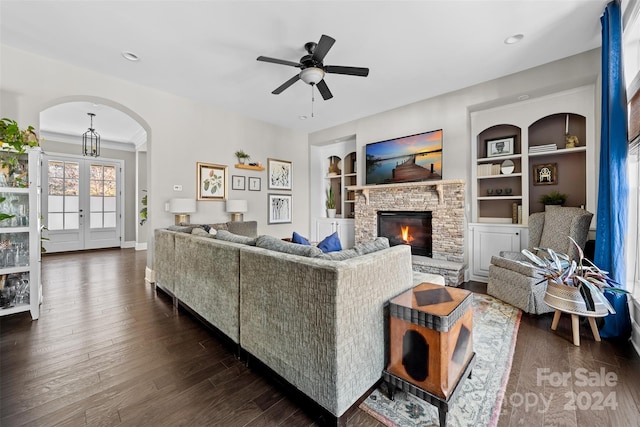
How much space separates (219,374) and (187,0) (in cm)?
304

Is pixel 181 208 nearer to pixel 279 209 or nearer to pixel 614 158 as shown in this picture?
pixel 279 209

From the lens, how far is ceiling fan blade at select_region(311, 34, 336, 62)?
88.0 inches

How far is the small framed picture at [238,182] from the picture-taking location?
4.98m

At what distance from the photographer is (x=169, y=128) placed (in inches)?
162

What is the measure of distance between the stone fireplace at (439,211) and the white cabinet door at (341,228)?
1.13 metres

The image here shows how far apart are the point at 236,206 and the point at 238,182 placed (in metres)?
0.59

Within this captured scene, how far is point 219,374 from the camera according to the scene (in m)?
1.77

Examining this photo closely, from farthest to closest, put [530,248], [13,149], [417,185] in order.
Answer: [417,185] → [530,248] → [13,149]

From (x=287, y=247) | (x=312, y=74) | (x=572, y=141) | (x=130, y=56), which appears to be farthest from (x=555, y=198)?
(x=130, y=56)

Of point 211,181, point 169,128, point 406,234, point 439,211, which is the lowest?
point 406,234

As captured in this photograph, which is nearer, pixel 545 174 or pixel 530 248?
pixel 530 248

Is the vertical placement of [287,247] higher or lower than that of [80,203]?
lower

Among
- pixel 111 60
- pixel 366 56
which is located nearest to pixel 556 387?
pixel 366 56

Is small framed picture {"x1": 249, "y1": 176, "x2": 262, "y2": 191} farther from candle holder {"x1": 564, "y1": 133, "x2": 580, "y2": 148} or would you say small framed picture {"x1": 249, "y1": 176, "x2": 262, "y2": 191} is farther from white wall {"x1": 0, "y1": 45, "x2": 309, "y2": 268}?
candle holder {"x1": 564, "y1": 133, "x2": 580, "y2": 148}
